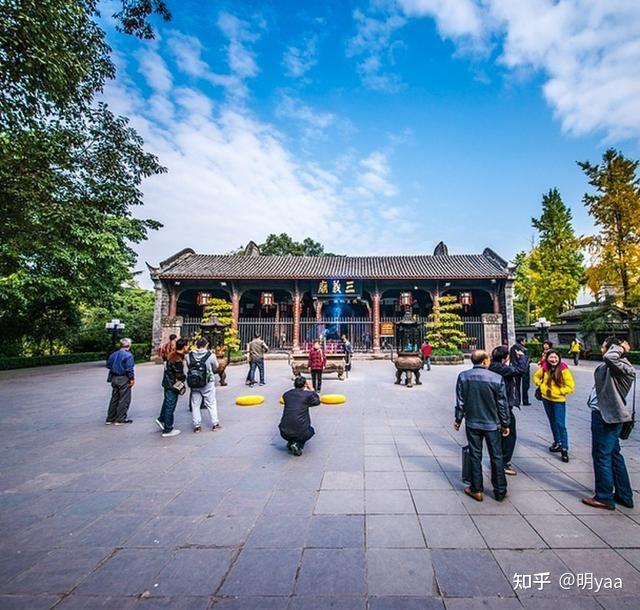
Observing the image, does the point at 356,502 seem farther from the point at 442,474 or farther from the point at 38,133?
the point at 38,133

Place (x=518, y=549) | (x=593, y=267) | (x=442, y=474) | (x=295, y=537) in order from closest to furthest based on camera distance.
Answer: (x=518, y=549)
(x=295, y=537)
(x=442, y=474)
(x=593, y=267)

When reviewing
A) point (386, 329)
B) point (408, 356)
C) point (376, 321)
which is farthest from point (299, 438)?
point (386, 329)

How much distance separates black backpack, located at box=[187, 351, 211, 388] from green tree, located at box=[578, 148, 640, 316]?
69.5 ft

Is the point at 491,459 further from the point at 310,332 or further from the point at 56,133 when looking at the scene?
the point at 310,332

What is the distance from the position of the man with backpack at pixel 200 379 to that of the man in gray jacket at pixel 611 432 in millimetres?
4941

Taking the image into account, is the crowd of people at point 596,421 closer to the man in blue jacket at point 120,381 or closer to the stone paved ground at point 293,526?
the stone paved ground at point 293,526

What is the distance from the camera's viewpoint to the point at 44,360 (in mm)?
17906

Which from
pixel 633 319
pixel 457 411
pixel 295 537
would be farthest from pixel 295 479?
pixel 633 319

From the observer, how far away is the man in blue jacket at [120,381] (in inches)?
239

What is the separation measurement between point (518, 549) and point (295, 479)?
7.01 ft

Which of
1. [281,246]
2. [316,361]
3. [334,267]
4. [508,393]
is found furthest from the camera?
[281,246]

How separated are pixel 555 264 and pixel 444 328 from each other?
14.7 m

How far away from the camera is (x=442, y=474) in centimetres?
378

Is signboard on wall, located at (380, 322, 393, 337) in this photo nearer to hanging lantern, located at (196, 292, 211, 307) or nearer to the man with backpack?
hanging lantern, located at (196, 292, 211, 307)
